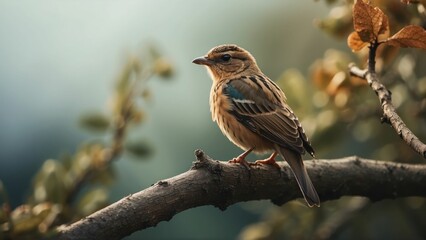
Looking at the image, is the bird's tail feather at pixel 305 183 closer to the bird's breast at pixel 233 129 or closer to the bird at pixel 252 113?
the bird at pixel 252 113

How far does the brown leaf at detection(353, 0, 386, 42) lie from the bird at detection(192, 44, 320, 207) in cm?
95

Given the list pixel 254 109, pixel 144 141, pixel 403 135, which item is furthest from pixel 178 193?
pixel 254 109

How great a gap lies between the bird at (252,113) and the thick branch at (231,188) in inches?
6.7

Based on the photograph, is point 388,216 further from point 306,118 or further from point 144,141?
point 144,141

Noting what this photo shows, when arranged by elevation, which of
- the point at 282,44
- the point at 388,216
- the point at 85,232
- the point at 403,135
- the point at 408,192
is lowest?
the point at 388,216

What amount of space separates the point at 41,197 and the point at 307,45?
3.54 metres

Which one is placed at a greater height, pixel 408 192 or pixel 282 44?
→ pixel 282 44

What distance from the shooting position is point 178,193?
3.12 m

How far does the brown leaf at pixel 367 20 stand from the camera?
314cm

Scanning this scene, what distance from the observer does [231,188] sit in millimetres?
3443

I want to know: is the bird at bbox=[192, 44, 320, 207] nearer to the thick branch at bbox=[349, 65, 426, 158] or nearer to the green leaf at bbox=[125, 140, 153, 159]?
the green leaf at bbox=[125, 140, 153, 159]

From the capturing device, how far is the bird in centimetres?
461

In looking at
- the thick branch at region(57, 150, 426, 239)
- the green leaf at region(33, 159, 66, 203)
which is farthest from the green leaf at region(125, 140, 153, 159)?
the thick branch at region(57, 150, 426, 239)

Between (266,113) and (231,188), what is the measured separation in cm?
177
